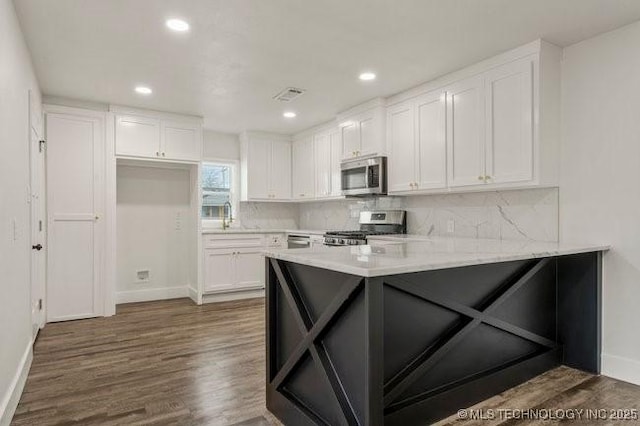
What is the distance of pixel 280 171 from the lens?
6.20 metres

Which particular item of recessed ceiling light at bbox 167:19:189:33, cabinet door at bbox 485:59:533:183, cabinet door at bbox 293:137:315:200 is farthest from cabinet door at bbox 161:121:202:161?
cabinet door at bbox 485:59:533:183

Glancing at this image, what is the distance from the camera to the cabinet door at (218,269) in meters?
5.29

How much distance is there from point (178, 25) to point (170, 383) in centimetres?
246

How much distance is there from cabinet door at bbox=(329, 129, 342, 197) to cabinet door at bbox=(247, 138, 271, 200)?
3.94ft

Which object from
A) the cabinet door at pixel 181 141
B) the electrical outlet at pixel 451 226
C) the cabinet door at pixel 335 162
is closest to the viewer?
the electrical outlet at pixel 451 226

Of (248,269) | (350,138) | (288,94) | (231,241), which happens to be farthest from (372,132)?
(248,269)

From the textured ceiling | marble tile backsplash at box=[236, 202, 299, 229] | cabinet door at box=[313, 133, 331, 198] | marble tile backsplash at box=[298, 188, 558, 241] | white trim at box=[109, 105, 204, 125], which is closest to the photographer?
the textured ceiling

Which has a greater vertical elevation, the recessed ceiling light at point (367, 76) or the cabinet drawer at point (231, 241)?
the recessed ceiling light at point (367, 76)

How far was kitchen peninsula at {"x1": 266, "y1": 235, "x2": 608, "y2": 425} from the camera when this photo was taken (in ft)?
5.93

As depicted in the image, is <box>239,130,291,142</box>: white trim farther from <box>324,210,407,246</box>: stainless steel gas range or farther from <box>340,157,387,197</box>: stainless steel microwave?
<box>324,210,407,246</box>: stainless steel gas range

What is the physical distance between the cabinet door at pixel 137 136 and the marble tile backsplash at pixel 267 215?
170 cm

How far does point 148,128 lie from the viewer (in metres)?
4.88

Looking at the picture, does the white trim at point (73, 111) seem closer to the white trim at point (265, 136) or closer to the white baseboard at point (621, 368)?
the white trim at point (265, 136)

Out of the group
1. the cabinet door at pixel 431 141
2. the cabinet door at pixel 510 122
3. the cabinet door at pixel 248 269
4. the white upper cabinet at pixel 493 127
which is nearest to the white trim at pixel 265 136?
the cabinet door at pixel 248 269
